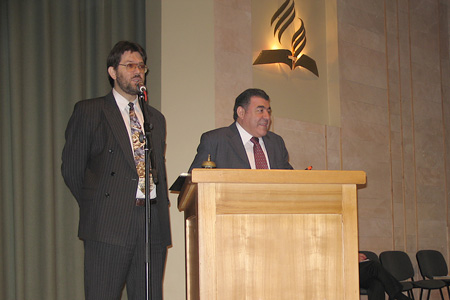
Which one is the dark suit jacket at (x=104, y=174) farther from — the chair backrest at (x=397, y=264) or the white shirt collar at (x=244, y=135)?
the chair backrest at (x=397, y=264)

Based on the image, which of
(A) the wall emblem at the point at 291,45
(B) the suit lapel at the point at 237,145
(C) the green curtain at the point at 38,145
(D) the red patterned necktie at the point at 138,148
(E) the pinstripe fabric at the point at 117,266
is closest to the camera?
(E) the pinstripe fabric at the point at 117,266

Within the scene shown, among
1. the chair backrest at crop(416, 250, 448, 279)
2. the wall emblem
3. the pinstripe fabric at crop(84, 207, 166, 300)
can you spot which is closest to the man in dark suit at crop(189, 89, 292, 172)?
the pinstripe fabric at crop(84, 207, 166, 300)

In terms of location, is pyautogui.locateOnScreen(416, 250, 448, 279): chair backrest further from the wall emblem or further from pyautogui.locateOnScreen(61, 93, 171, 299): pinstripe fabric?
pyautogui.locateOnScreen(61, 93, 171, 299): pinstripe fabric

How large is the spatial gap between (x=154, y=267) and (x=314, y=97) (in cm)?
453

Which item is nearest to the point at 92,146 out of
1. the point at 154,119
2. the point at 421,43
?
the point at 154,119

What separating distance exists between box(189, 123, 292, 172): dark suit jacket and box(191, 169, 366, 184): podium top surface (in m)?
1.23

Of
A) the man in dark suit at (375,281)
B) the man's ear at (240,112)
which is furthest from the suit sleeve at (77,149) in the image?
the man in dark suit at (375,281)

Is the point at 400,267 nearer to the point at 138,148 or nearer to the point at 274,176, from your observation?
the point at 138,148

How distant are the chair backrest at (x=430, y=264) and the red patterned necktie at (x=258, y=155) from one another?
168 inches

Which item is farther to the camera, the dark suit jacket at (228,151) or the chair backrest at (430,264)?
the chair backrest at (430,264)

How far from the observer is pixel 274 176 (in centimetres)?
213

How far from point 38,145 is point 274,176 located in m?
2.59

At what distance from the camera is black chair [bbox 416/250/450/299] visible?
22.2 ft

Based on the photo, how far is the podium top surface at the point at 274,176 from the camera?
2.07 metres
